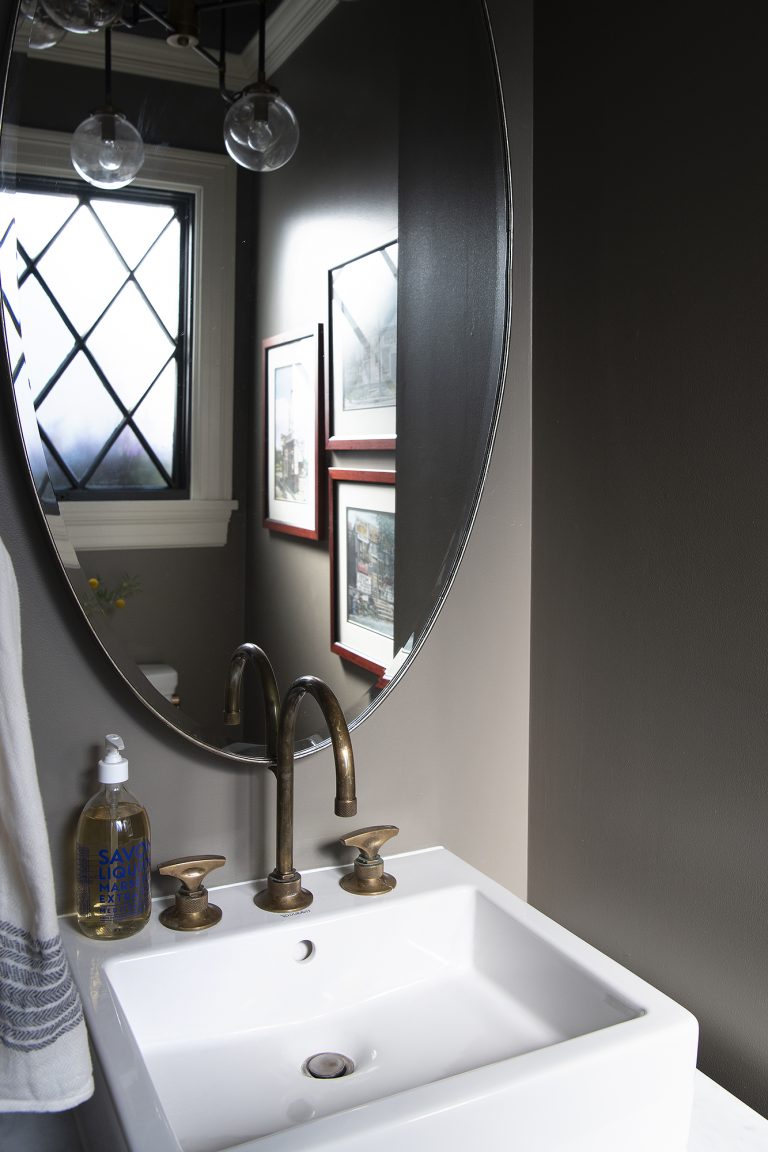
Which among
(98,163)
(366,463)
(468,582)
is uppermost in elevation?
(98,163)

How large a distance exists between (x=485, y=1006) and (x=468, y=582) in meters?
0.50

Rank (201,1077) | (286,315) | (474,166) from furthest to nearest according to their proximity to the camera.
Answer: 1. (474,166)
2. (286,315)
3. (201,1077)

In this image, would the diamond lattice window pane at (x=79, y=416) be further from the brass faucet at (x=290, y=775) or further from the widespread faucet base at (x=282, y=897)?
the widespread faucet base at (x=282, y=897)

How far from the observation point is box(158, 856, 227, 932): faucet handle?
107cm

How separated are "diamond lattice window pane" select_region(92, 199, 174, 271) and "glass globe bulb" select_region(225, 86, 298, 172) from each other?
0.35 feet

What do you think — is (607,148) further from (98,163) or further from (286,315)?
(98,163)

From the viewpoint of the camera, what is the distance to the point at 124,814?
1.05 metres

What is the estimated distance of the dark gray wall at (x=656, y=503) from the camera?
1.00m

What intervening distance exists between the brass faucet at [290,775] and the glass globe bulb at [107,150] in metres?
0.55

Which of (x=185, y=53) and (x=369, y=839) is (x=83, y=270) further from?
(x=369, y=839)

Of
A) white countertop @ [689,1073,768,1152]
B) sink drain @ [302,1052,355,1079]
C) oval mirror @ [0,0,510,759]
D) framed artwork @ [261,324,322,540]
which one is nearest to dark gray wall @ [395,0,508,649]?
oval mirror @ [0,0,510,759]

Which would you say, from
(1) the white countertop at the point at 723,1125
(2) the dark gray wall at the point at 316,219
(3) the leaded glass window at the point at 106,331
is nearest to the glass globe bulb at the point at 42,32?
(3) the leaded glass window at the point at 106,331

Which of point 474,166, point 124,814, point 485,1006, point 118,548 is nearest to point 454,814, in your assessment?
point 485,1006

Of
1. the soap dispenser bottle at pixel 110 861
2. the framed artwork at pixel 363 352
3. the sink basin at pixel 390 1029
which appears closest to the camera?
the sink basin at pixel 390 1029
